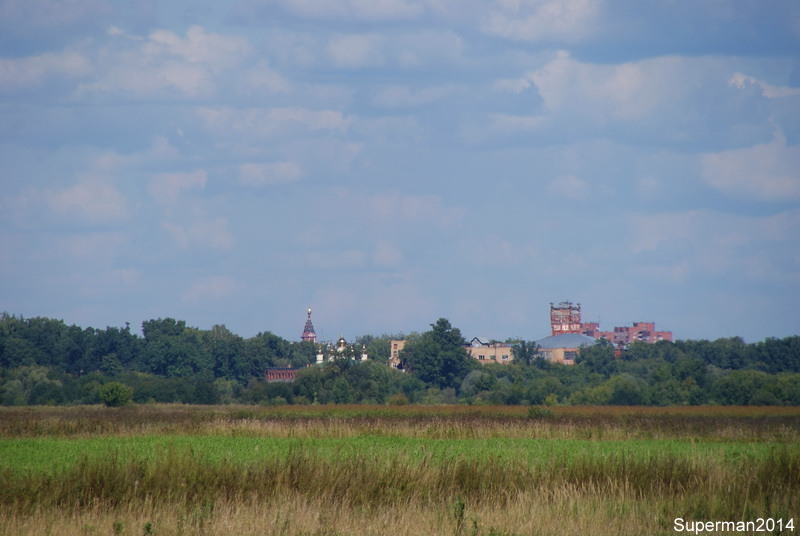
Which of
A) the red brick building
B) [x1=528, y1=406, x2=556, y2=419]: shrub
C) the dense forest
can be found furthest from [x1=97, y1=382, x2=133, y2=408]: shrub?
the red brick building

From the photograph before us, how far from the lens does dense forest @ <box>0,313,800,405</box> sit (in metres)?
96.9

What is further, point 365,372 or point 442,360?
point 442,360

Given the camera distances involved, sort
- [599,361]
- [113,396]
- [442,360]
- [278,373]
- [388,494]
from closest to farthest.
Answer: [388,494] → [113,396] → [442,360] → [599,361] → [278,373]

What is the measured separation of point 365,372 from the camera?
106438 millimetres

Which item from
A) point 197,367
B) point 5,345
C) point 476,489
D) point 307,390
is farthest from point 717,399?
point 5,345

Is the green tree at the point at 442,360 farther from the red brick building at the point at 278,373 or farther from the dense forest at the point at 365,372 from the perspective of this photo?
the red brick building at the point at 278,373

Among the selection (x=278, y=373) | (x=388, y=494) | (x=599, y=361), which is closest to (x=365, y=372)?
(x=599, y=361)

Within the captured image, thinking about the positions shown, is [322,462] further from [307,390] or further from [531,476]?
[307,390]

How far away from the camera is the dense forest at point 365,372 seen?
96.9 meters

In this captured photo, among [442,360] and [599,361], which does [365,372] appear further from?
[599,361]

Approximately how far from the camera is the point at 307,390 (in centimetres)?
9881

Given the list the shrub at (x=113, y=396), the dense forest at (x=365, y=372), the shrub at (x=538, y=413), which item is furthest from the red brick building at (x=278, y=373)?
the shrub at (x=538, y=413)

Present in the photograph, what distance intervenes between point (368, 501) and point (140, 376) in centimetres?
11061

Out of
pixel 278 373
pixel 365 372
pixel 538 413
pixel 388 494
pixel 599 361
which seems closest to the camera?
pixel 388 494
